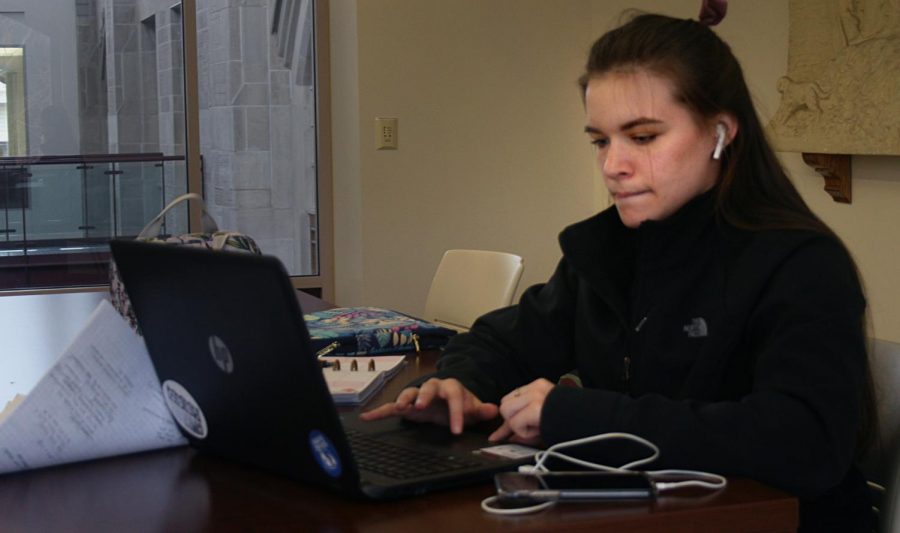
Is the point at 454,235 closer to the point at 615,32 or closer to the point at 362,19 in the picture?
the point at 362,19

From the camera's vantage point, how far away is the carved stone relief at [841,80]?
3.22m

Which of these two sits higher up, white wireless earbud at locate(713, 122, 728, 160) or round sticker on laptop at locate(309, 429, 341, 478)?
white wireless earbud at locate(713, 122, 728, 160)

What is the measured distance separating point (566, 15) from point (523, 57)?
11.3 inches

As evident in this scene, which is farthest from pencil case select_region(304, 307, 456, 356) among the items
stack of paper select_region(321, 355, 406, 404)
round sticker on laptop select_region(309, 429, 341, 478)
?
round sticker on laptop select_region(309, 429, 341, 478)

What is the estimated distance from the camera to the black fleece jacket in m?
1.20

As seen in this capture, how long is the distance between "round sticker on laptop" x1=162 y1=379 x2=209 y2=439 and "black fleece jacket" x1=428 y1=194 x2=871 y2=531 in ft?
1.22

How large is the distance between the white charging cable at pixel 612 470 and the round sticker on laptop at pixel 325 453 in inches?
5.7

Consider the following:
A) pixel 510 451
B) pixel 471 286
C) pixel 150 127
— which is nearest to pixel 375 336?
pixel 510 451

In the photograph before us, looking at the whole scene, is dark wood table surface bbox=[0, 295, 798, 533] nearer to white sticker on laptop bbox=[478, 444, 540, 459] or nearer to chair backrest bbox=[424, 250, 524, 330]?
white sticker on laptop bbox=[478, 444, 540, 459]

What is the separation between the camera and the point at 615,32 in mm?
1536

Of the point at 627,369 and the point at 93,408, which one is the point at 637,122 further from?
the point at 93,408

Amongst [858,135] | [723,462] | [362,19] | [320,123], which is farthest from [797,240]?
[320,123]

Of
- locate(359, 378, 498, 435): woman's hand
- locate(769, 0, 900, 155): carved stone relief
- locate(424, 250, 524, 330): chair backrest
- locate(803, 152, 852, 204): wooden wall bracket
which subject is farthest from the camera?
locate(803, 152, 852, 204): wooden wall bracket

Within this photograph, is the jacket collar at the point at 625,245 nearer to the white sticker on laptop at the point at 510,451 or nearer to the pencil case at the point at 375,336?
the white sticker on laptop at the point at 510,451
